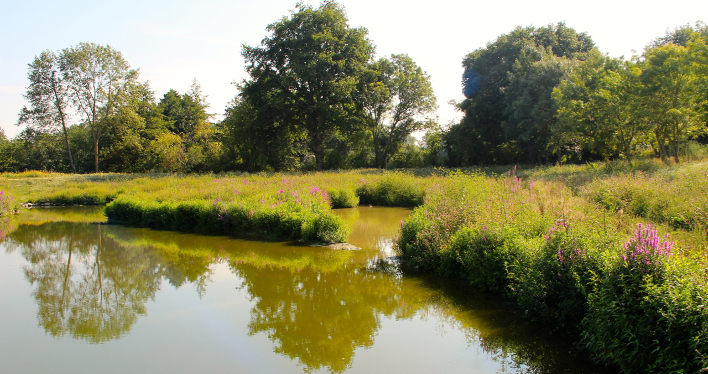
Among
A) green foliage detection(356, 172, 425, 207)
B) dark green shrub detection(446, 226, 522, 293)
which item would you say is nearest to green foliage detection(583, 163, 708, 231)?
dark green shrub detection(446, 226, 522, 293)

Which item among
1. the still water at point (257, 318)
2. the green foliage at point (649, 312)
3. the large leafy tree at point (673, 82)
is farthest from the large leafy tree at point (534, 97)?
the green foliage at point (649, 312)

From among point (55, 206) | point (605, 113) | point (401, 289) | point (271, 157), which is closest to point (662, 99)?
point (605, 113)

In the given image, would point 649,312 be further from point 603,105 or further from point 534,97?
point 534,97

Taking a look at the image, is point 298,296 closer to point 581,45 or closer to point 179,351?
point 179,351

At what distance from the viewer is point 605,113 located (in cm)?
2092

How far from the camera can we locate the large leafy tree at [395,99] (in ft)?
120

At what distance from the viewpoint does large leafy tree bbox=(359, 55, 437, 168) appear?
3662cm

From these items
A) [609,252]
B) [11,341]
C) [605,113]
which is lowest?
[11,341]

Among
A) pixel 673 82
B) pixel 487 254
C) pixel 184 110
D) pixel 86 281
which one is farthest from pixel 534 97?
pixel 184 110

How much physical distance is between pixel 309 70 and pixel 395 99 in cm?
1038

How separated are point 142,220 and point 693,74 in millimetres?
23389

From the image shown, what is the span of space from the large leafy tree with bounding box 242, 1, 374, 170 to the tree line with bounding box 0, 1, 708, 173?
0.11 m

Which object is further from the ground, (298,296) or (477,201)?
(477,201)

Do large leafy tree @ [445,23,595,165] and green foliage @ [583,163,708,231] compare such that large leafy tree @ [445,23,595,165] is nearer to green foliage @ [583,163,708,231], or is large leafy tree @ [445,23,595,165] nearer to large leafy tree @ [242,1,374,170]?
large leafy tree @ [242,1,374,170]
